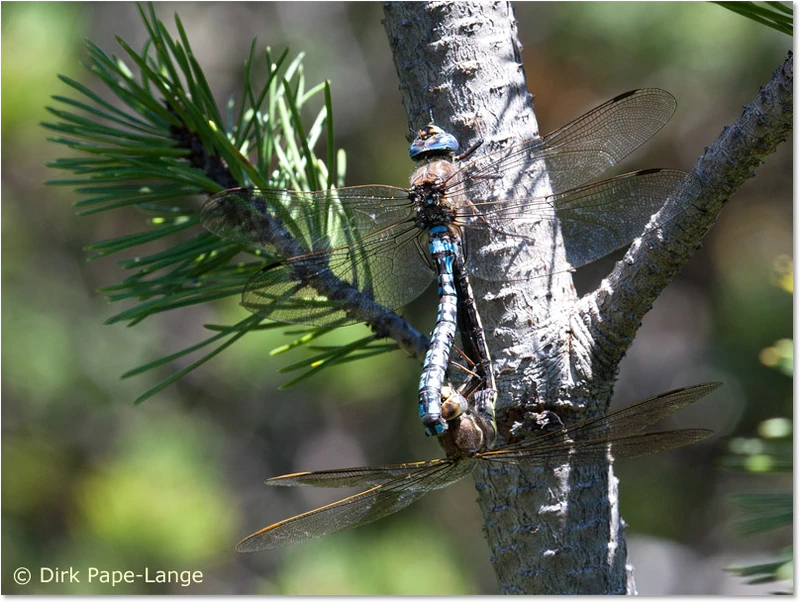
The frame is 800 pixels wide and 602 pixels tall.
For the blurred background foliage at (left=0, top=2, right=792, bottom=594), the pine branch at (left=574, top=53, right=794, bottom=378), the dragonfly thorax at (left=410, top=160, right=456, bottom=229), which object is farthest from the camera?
the blurred background foliage at (left=0, top=2, right=792, bottom=594)

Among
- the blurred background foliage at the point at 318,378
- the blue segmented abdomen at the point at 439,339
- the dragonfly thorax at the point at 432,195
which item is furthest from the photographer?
the blurred background foliage at the point at 318,378

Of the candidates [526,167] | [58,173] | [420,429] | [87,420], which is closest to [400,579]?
[420,429]

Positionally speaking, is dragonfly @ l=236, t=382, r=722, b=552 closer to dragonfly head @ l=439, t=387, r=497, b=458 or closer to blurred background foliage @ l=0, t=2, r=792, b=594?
dragonfly head @ l=439, t=387, r=497, b=458

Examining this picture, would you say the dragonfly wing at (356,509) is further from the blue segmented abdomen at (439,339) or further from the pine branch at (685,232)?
the pine branch at (685,232)

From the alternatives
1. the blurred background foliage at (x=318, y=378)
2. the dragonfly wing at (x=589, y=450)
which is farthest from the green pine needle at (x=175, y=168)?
the blurred background foliage at (x=318, y=378)

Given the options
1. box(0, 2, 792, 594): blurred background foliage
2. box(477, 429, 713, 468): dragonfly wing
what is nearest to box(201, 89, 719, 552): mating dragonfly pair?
box(477, 429, 713, 468): dragonfly wing

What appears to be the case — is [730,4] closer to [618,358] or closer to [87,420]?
[618,358]
